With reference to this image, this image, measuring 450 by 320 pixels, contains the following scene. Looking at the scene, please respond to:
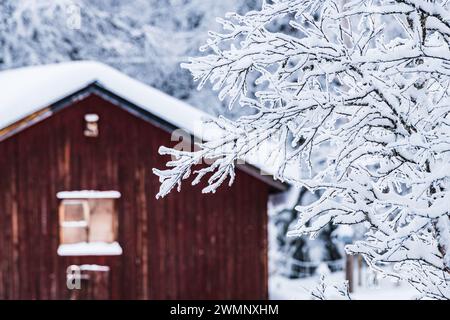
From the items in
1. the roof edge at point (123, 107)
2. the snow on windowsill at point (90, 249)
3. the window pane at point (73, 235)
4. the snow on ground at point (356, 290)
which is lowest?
the snow on ground at point (356, 290)

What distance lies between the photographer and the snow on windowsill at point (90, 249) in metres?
12.0

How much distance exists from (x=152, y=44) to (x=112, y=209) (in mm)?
11876

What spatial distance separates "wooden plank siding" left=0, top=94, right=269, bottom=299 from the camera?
1185cm

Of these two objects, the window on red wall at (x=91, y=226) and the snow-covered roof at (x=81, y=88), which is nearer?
the snow-covered roof at (x=81, y=88)

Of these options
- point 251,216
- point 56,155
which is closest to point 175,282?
point 251,216

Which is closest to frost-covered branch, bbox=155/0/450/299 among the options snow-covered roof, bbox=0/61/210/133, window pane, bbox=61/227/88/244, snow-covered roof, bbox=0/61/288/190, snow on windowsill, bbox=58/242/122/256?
snow-covered roof, bbox=0/61/288/190

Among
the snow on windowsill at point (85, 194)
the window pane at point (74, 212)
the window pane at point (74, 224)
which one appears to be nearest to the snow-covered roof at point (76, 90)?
the snow on windowsill at point (85, 194)

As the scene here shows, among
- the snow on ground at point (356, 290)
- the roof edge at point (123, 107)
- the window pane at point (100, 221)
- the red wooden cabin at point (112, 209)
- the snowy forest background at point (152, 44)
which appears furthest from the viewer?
the snowy forest background at point (152, 44)

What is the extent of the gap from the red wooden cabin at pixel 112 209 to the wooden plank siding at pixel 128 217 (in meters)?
0.02

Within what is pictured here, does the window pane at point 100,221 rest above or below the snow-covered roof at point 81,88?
below

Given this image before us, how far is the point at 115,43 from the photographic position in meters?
22.7

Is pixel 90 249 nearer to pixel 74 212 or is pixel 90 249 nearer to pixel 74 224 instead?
pixel 74 224

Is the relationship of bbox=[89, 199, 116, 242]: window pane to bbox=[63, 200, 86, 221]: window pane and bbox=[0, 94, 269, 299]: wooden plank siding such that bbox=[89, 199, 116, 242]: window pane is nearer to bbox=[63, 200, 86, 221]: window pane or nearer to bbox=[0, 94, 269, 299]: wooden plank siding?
bbox=[0, 94, 269, 299]: wooden plank siding

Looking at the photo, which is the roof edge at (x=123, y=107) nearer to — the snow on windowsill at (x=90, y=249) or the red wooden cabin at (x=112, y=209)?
the red wooden cabin at (x=112, y=209)
